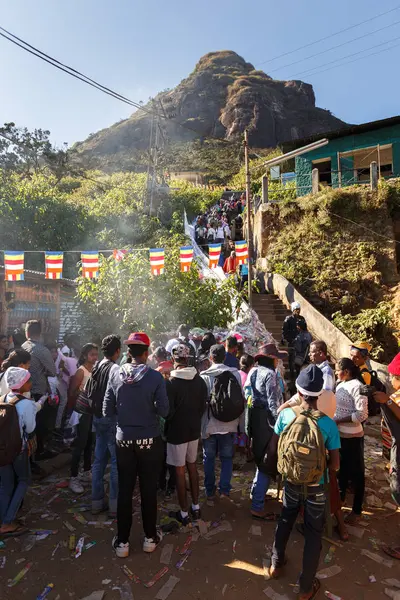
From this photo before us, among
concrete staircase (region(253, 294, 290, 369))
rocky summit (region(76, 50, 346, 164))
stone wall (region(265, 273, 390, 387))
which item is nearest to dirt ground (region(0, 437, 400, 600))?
stone wall (region(265, 273, 390, 387))

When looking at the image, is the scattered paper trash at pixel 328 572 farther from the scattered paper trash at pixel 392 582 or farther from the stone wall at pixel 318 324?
the stone wall at pixel 318 324

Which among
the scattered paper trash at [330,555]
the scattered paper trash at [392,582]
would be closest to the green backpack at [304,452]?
the scattered paper trash at [330,555]

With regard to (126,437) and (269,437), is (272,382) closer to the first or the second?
(269,437)

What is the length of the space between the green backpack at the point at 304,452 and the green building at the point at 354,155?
17.3m

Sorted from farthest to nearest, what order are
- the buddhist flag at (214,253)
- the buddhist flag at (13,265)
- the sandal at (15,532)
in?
the buddhist flag at (214,253), the buddhist flag at (13,265), the sandal at (15,532)

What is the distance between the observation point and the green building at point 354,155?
59.7 feet

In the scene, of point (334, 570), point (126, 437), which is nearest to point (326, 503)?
point (334, 570)

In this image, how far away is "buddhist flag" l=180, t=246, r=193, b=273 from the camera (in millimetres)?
10211

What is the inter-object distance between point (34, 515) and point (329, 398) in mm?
3665

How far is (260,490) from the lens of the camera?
4316 millimetres

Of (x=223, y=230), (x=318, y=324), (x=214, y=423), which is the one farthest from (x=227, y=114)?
(x=214, y=423)

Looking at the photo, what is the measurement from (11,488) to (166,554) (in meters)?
1.76

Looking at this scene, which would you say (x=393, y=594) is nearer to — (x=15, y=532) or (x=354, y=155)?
(x=15, y=532)

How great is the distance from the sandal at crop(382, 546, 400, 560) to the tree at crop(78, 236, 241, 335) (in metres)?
6.58
